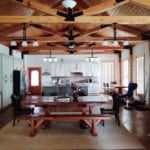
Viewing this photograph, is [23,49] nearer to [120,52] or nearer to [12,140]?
[120,52]

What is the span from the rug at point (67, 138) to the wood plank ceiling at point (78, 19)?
2.59 meters

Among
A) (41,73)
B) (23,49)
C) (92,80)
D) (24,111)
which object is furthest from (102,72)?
(24,111)

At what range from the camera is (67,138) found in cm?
529

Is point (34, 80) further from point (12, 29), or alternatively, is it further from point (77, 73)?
point (12, 29)

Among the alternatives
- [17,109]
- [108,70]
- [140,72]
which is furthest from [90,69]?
[17,109]

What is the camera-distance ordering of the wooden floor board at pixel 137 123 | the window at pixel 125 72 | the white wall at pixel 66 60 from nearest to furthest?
the wooden floor board at pixel 137 123 → the window at pixel 125 72 → the white wall at pixel 66 60

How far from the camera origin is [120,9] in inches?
309

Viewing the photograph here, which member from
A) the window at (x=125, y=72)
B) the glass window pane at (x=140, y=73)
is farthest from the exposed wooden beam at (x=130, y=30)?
the window at (x=125, y=72)

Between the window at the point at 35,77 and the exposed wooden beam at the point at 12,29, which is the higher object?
the exposed wooden beam at the point at 12,29

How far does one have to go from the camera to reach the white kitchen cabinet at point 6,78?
923 centimetres

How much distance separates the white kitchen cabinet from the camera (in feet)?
30.3

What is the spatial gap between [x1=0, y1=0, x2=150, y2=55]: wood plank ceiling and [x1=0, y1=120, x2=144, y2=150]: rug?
8.49 ft

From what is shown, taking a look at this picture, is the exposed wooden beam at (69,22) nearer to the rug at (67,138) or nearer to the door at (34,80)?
the rug at (67,138)

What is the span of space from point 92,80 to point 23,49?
4.79m
